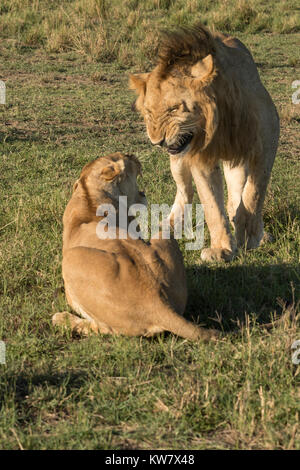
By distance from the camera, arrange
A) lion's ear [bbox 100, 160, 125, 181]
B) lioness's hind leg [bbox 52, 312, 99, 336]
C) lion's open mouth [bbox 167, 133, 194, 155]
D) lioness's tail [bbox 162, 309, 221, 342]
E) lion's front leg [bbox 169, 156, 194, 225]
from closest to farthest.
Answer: lioness's tail [bbox 162, 309, 221, 342]
lioness's hind leg [bbox 52, 312, 99, 336]
lion's open mouth [bbox 167, 133, 194, 155]
lion's ear [bbox 100, 160, 125, 181]
lion's front leg [bbox 169, 156, 194, 225]

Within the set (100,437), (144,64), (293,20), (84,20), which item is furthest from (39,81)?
(100,437)

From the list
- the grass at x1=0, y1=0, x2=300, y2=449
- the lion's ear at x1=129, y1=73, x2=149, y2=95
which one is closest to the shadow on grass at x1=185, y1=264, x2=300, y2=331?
the grass at x1=0, y1=0, x2=300, y2=449

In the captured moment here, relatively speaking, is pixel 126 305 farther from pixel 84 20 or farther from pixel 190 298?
pixel 84 20

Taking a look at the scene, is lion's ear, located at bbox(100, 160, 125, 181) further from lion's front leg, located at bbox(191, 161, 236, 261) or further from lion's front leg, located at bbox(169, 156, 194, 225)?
lion's front leg, located at bbox(169, 156, 194, 225)

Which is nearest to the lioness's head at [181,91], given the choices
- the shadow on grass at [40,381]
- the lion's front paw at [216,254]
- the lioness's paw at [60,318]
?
the lion's front paw at [216,254]

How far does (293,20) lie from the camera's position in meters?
12.3

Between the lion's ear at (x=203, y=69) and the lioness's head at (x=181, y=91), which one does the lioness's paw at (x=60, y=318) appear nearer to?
the lioness's head at (x=181, y=91)

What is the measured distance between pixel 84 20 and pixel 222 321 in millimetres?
9208

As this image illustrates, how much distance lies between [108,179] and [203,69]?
825 mm

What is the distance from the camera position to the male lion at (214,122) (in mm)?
3895

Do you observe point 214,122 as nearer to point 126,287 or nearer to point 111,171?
point 111,171

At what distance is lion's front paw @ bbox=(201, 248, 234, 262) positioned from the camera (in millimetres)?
4434

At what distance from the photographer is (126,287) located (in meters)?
3.27

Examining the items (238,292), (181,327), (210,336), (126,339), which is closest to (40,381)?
(126,339)
